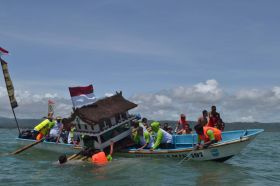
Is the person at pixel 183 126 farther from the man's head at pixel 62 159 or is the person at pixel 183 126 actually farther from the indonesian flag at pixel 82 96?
the man's head at pixel 62 159

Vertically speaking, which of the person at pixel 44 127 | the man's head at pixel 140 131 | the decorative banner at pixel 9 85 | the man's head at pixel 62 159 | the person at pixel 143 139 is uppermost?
the decorative banner at pixel 9 85

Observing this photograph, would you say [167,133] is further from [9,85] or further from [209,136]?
[9,85]

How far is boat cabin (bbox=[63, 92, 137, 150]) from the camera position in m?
20.2

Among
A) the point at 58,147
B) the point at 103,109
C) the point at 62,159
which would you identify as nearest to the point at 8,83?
the point at 58,147

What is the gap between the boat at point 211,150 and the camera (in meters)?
17.2

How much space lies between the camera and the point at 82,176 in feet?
52.4

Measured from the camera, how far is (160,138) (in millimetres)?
19453

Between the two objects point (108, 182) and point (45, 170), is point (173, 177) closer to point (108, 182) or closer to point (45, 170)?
point (108, 182)

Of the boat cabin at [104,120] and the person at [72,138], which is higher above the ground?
the boat cabin at [104,120]

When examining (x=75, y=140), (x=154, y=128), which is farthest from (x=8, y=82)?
(x=154, y=128)

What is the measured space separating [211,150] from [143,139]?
435 cm

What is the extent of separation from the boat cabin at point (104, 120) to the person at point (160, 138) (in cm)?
222

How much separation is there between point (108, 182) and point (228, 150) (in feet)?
20.2

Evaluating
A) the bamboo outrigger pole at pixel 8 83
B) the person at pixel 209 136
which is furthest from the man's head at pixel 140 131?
the bamboo outrigger pole at pixel 8 83
